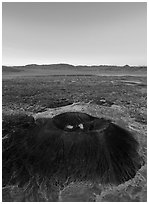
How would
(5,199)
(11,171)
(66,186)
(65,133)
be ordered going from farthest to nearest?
(65,133)
(11,171)
(66,186)
(5,199)

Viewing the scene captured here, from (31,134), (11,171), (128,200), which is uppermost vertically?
(31,134)

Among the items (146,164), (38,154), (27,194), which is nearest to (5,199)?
(27,194)

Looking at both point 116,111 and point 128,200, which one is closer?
point 128,200

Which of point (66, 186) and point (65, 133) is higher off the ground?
point (65, 133)

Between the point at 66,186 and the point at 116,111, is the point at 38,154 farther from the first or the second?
the point at 116,111

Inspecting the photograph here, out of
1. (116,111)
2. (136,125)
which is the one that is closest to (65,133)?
(136,125)

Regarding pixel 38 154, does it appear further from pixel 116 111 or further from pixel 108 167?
pixel 116 111

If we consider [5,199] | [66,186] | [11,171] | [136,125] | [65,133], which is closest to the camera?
[5,199]
